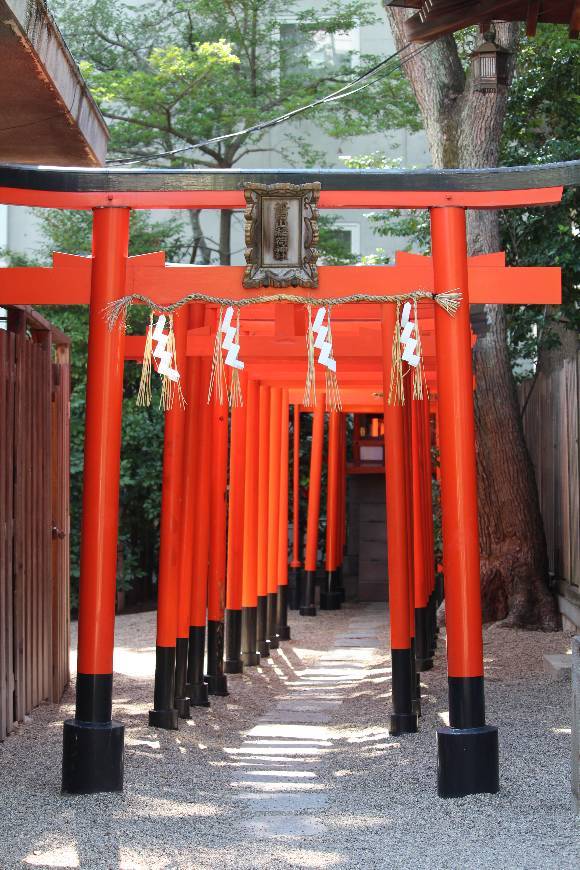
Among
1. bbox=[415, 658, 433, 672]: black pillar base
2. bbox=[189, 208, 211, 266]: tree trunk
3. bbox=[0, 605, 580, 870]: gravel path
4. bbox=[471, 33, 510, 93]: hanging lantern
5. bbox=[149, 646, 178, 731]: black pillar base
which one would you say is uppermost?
bbox=[189, 208, 211, 266]: tree trunk

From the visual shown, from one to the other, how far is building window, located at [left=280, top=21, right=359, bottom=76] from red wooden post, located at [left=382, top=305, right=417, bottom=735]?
11.5m

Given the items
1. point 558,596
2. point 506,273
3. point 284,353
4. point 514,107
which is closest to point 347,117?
point 514,107

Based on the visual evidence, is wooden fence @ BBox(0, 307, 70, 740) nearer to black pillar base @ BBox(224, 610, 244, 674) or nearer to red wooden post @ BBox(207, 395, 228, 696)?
red wooden post @ BBox(207, 395, 228, 696)

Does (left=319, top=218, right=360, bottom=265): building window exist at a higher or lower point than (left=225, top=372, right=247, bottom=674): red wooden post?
higher

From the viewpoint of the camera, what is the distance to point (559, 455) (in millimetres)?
11016

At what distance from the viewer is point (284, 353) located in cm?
795

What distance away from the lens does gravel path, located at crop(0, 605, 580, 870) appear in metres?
4.50

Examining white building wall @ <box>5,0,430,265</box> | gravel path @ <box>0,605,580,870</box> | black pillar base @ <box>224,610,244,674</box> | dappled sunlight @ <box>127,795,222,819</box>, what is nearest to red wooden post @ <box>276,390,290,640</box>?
black pillar base @ <box>224,610,244,674</box>

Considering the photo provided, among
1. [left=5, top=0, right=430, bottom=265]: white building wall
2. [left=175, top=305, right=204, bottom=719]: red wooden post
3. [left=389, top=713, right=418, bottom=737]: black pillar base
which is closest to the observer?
[left=389, top=713, right=418, bottom=737]: black pillar base

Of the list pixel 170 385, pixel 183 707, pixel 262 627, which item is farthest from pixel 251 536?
pixel 170 385

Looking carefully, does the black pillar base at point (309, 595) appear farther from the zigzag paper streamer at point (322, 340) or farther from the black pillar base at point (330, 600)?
the zigzag paper streamer at point (322, 340)

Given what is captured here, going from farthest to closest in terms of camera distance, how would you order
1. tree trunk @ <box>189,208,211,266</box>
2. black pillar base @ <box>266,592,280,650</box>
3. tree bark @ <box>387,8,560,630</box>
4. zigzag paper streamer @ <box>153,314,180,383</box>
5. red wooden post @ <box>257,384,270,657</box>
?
1. tree trunk @ <box>189,208,211,266</box>
2. black pillar base @ <box>266,592,280,650</box>
3. red wooden post @ <box>257,384,270,657</box>
4. tree bark @ <box>387,8,560,630</box>
5. zigzag paper streamer @ <box>153,314,180,383</box>

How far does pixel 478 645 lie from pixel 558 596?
5.97m

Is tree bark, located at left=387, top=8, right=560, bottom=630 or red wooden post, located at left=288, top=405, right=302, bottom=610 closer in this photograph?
tree bark, located at left=387, top=8, right=560, bottom=630
